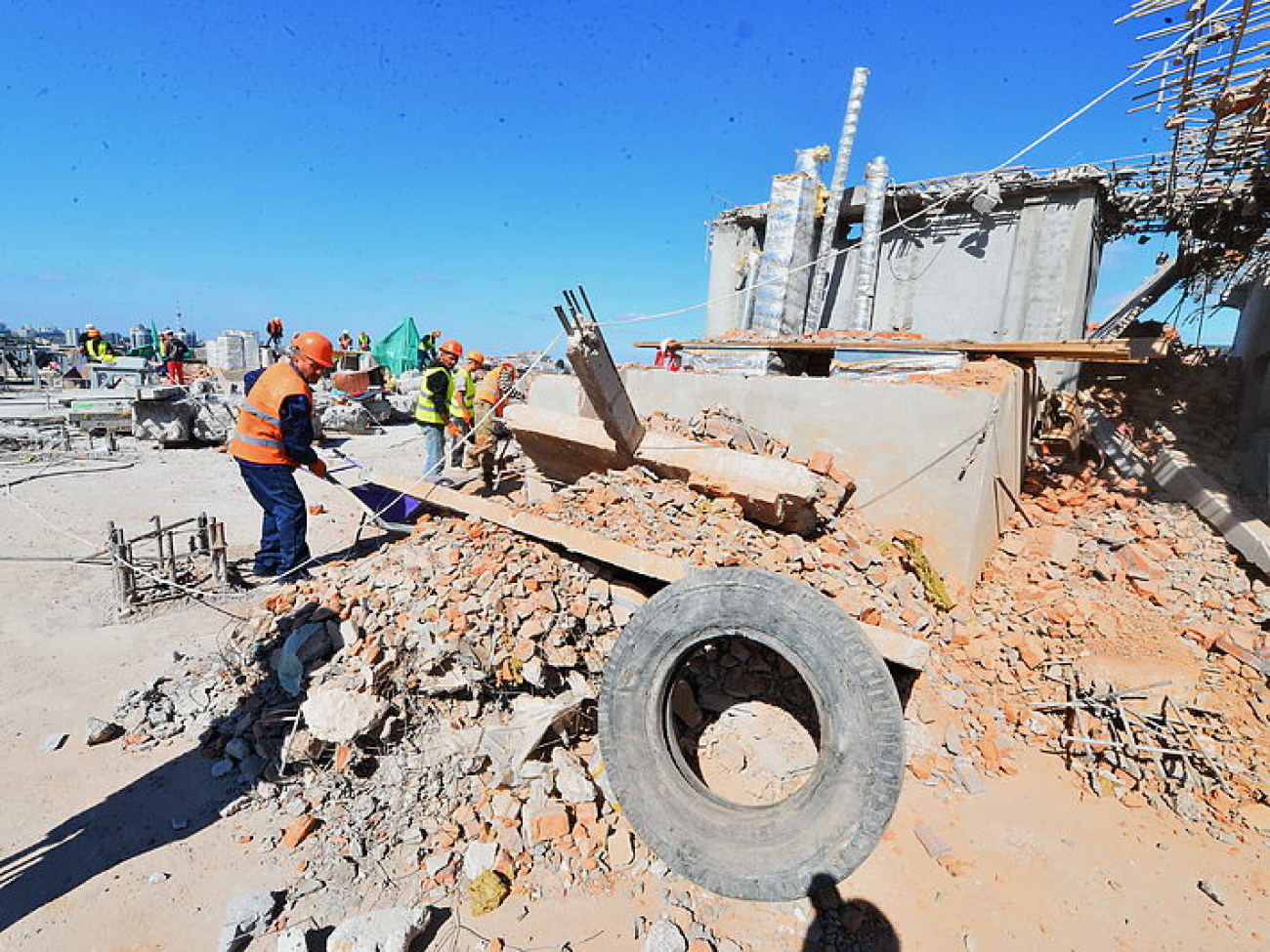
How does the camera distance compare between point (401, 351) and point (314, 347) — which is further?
point (401, 351)

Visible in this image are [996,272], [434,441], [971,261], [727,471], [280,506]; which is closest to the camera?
[727,471]

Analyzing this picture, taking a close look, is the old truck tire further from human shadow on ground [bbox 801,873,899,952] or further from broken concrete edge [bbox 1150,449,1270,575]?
broken concrete edge [bbox 1150,449,1270,575]

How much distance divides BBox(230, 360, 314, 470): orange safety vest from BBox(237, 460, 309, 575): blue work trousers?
0.10 metres

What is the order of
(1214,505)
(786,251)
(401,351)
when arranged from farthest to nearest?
1. (401,351)
2. (786,251)
3. (1214,505)

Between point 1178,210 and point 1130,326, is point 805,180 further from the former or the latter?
point 1130,326

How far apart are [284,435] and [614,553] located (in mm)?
2841

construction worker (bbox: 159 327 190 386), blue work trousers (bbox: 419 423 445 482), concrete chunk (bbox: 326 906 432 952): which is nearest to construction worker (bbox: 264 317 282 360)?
construction worker (bbox: 159 327 190 386)

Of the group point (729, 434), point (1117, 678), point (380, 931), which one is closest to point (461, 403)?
point (729, 434)

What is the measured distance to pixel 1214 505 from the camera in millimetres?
5234

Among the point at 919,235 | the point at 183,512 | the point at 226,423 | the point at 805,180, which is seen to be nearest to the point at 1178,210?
the point at 919,235

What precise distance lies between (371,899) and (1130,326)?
48.7 ft

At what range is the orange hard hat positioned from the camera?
4.61 m

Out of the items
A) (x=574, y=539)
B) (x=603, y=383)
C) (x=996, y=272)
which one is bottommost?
(x=574, y=539)

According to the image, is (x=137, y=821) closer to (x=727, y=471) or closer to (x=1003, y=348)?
(x=727, y=471)
